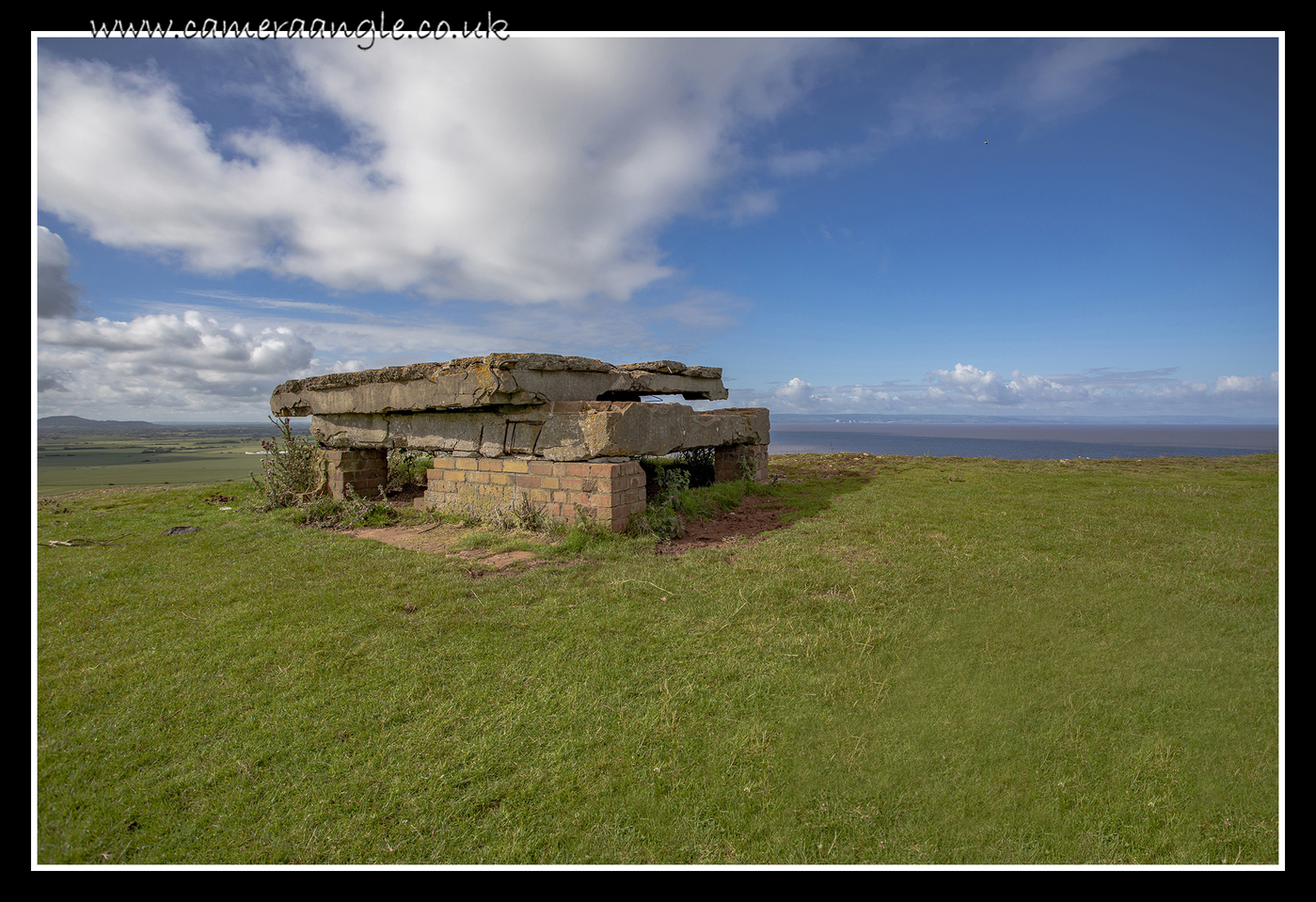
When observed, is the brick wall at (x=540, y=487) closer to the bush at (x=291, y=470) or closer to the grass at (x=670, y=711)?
the grass at (x=670, y=711)

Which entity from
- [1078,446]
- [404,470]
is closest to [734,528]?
[404,470]

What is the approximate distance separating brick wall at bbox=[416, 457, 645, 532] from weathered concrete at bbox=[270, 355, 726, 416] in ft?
2.75

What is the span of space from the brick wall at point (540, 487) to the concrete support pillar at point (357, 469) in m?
2.02

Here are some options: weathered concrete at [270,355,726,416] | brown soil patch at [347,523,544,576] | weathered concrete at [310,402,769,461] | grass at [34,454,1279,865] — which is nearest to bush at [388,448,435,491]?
weathered concrete at [310,402,769,461]

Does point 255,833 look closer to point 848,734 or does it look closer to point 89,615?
point 848,734

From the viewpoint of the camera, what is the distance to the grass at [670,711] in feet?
6.02

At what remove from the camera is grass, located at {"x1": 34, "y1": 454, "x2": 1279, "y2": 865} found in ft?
6.02

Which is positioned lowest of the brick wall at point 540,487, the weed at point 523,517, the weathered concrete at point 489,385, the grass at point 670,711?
the grass at point 670,711

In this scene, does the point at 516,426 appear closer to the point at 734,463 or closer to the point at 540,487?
the point at 540,487

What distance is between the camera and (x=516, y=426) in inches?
262

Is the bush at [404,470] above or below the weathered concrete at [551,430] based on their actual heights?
below

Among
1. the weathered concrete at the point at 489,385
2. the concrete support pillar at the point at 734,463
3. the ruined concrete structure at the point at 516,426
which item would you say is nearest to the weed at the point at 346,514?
the ruined concrete structure at the point at 516,426

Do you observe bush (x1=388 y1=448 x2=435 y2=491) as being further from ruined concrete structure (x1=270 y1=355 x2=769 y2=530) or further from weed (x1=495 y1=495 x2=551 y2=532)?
weed (x1=495 y1=495 x2=551 y2=532)

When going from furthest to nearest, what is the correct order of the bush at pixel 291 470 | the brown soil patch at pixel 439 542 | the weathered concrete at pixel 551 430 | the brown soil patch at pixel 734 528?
the bush at pixel 291 470
the weathered concrete at pixel 551 430
the brown soil patch at pixel 734 528
the brown soil patch at pixel 439 542
